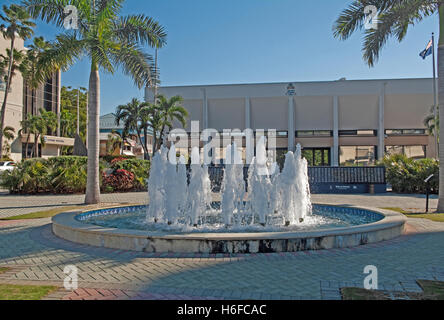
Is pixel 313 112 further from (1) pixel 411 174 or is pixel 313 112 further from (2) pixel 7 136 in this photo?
(2) pixel 7 136

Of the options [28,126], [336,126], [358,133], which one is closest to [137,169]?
[336,126]

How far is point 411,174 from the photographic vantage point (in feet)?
57.0

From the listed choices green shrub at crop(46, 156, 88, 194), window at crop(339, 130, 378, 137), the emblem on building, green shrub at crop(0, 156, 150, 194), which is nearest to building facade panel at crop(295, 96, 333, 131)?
the emblem on building

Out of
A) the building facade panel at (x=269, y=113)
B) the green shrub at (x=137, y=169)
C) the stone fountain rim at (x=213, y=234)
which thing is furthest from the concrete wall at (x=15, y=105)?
the stone fountain rim at (x=213, y=234)

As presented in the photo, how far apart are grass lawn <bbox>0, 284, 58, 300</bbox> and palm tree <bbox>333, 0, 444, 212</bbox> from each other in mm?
10688

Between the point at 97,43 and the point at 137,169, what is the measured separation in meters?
9.22

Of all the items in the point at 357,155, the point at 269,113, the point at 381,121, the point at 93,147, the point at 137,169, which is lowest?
the point at 137,169

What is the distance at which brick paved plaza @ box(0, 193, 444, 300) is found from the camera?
3732mm

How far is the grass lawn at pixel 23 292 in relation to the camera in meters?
3.54

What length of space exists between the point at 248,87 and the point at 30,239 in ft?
91.3

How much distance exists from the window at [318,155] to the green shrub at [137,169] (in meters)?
18.7

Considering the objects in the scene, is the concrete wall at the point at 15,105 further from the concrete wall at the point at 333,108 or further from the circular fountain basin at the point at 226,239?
the circular fountain basin at the point at 226,239

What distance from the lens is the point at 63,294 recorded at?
3662 millimetres
